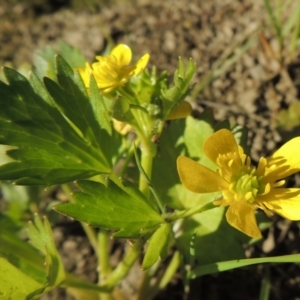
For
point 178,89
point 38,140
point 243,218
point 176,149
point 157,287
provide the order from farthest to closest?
point 157,287
point 176,149
point 38,140
point 178,89
point 243,218

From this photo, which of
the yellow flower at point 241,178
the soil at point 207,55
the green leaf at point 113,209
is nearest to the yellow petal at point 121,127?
the green leaf at point 113,209

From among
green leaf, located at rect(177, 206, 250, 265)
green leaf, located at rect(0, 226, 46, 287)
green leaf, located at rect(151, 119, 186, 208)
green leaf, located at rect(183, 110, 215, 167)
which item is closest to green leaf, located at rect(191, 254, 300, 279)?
green leaf, located at rect(177, 206, 250, 265)

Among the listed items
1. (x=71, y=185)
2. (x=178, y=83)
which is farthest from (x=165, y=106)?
(x=71, y=185)

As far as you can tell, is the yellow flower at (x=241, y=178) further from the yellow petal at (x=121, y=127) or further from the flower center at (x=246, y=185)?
the yellow petal at (x=121, y=127)

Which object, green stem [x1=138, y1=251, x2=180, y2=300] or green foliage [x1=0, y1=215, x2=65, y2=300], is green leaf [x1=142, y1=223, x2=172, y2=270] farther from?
green stem [x1=138, y1=251, x2=180, y2=300]

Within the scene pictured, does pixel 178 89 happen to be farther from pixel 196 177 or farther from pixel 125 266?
pixel 125 266

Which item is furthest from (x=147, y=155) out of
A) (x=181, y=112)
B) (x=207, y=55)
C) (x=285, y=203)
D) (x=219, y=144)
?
(x=207, y=55)

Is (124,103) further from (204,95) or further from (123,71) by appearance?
(204,95)

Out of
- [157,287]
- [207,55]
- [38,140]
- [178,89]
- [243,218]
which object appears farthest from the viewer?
[207,55]
